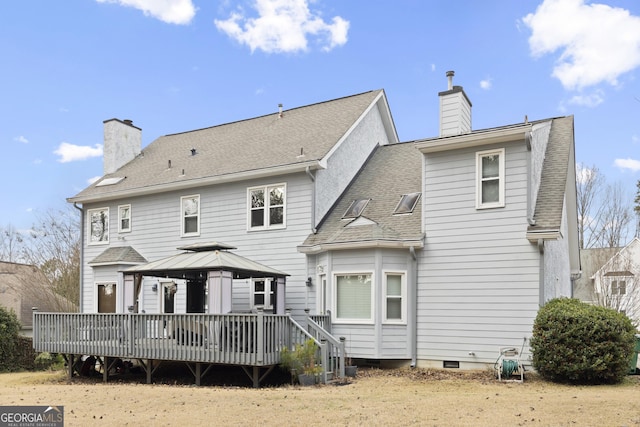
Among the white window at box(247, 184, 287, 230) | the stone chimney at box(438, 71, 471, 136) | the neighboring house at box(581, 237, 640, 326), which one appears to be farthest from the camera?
the neighboring house at box(581, 237, 640, 326)

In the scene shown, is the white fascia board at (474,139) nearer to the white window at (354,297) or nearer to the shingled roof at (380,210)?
the shingled roof at (380,210)

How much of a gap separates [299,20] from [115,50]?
6.63m

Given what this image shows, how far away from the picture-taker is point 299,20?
2009 cm

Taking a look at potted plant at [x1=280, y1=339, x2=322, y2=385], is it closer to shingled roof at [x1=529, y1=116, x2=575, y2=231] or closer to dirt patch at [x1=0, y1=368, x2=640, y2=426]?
dirt patch at [x1=0, y1=368, x2=640, y2=426]

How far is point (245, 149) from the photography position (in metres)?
20.1

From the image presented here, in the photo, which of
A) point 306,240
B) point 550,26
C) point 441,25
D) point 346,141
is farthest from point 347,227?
point 550,26

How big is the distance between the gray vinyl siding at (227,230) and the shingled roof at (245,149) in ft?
1.58

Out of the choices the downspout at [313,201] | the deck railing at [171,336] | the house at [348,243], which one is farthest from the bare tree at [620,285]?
the deck railing at [171,336]

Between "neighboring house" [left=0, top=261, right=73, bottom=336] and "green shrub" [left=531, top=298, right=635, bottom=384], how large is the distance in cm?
2445

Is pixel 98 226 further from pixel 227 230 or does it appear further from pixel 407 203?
pixel 407 203

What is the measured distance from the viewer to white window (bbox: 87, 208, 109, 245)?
71.8 ft

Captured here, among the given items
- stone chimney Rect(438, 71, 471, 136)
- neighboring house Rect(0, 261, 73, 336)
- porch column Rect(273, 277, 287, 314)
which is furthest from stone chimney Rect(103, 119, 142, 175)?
stone chimney Rect(438, 71, 471, 136)

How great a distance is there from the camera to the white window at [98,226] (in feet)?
71.8

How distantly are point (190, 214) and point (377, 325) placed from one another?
7.87 m
